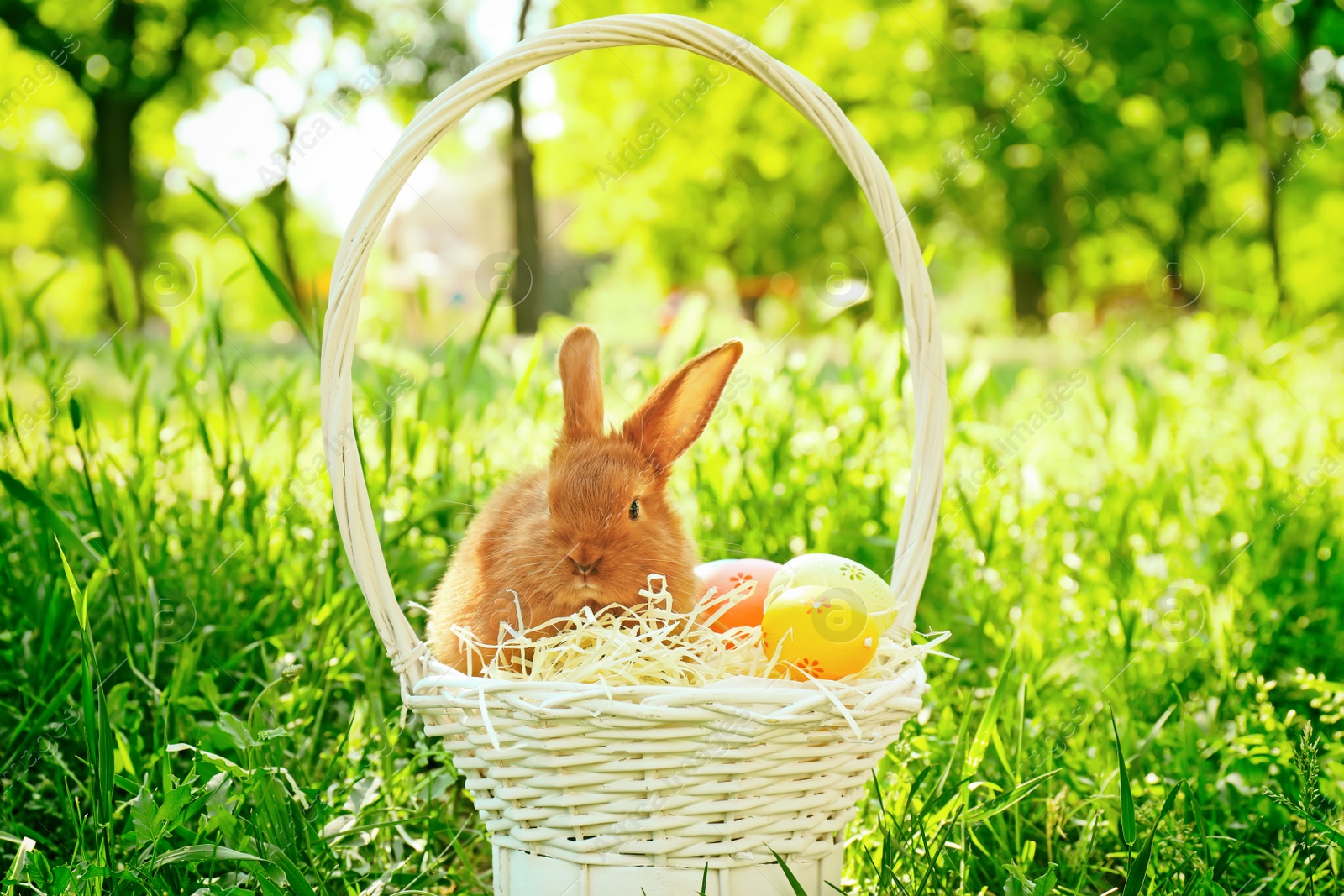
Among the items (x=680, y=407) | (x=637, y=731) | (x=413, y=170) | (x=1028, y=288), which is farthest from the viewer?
(x=1028, y=288)

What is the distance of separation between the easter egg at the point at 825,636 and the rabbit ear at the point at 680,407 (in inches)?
18.7

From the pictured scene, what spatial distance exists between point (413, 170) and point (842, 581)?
1.12 meters

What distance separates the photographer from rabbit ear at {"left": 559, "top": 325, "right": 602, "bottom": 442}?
2250 millimetres

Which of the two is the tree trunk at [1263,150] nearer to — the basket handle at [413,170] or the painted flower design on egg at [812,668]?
the basket handle at [413,170]

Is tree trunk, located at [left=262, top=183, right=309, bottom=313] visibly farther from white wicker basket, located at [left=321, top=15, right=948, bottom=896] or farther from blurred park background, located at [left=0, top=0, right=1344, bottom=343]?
white wicker basket, located at [left=321, top=15, right=948, bottom=896]

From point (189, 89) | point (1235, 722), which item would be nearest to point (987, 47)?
point (189, 89)

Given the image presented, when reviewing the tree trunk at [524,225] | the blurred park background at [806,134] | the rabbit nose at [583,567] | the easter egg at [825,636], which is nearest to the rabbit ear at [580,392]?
the rabbit nose at [583,567]

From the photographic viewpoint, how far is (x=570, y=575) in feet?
6.51

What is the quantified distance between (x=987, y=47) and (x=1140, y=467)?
50.5 ft

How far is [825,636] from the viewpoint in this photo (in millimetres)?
1871

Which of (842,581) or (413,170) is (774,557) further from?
(413,170)

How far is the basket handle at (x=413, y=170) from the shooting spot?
182 cm

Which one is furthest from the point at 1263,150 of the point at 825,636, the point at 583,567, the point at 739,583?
the point at 583,567

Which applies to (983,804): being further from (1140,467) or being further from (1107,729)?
(1140,467)
